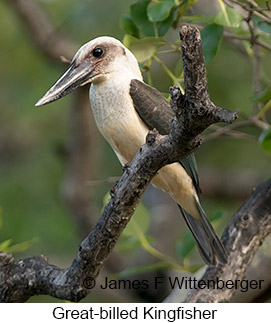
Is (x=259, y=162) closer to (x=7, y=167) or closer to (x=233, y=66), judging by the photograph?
(x=233, y=66)

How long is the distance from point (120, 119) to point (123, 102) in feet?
0.26

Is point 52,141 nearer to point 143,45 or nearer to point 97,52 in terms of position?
point 97,52

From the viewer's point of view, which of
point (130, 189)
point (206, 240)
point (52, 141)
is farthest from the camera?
point (52, 141)

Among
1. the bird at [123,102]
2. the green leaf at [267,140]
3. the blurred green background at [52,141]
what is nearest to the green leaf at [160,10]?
the bird at [123,102]

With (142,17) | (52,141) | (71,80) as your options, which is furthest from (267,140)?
(52,141)

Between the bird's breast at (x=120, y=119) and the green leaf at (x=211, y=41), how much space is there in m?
0.41

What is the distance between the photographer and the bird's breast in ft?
9.79

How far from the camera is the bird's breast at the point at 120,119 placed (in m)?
2.98

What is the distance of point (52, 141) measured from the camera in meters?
6.33

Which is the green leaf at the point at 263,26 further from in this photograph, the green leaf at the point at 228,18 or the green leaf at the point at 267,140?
the green leaf at the point at 267,140

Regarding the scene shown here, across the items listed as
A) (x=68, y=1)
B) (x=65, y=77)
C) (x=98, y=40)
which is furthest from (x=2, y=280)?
(x=68, y=1)

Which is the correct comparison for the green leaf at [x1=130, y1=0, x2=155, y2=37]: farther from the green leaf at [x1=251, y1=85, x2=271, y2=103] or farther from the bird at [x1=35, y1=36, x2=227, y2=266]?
the green leaf at [x1=251, y1=85, x2=271, y2=103]

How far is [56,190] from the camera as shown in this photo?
6090 millimetres

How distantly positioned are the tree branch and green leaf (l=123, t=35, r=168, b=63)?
135mm
